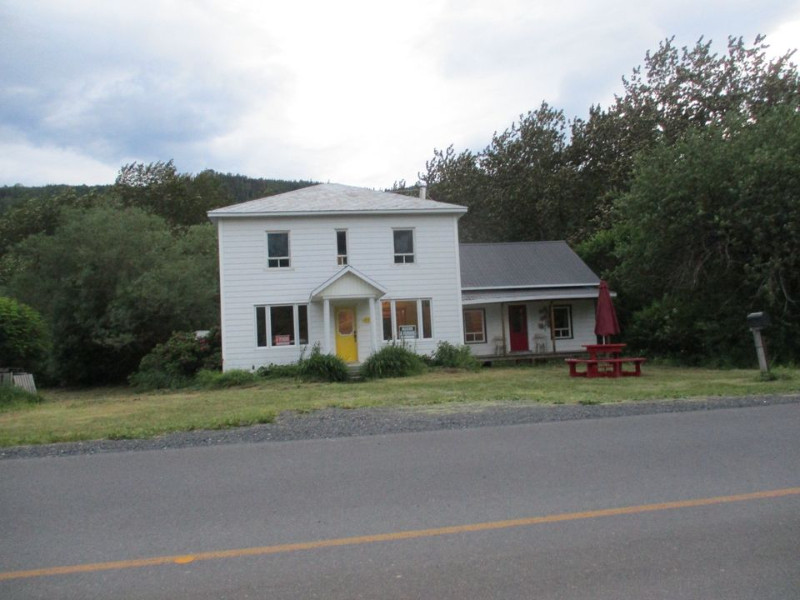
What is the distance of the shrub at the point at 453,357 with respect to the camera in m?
24.4

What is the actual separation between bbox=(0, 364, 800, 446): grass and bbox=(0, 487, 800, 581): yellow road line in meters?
5.61

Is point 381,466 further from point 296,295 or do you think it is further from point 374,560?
point 296,295

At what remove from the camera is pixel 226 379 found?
74.2 ft

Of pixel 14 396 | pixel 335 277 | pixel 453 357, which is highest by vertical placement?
pixel 335 277

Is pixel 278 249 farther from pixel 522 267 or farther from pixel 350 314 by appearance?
pixel 522 267

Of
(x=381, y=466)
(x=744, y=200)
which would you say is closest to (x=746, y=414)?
(x=381, y=466)

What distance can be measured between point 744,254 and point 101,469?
19.9 meters

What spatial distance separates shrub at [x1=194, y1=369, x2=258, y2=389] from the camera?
886 inches

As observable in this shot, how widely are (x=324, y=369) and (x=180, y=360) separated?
604 cm

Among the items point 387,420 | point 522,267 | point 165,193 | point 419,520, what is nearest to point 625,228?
point 522,267

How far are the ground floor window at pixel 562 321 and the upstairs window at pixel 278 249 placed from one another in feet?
36.0

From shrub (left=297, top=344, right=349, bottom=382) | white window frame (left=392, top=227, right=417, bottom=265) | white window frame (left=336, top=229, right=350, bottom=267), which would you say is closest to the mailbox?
shrub (left=297, top=344, right=349, bottom=382)

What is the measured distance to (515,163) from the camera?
41.8 metres

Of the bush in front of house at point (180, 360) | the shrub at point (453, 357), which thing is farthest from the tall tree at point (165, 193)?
the shrub at point (453, 357)
